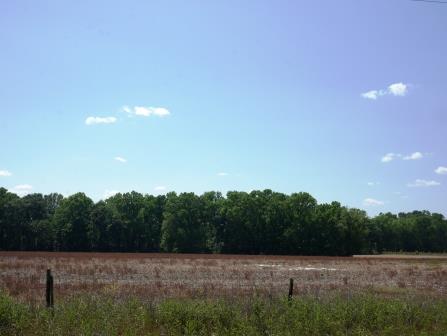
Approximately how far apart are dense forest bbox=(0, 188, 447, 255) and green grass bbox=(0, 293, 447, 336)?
96.9 meters

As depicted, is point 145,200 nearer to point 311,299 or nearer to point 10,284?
point 10,284

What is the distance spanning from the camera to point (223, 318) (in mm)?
13078

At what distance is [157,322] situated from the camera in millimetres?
13023

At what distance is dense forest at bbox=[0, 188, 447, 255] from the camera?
114 meters

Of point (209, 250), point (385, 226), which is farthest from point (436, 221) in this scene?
point (209, 250)

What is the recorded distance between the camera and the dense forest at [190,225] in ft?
372

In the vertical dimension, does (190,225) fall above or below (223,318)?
above

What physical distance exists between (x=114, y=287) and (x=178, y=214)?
317ft

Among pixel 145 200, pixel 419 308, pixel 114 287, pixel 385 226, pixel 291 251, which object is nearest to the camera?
pixel 419 308

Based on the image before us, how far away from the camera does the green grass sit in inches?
469

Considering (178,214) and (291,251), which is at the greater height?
(178,214)

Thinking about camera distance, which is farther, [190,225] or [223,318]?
[190,225]

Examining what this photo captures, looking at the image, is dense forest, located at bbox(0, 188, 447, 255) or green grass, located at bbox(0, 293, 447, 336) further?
dense forest, located at bbox(0, 188, 447, 255)

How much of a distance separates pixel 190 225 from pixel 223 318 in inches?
4277
